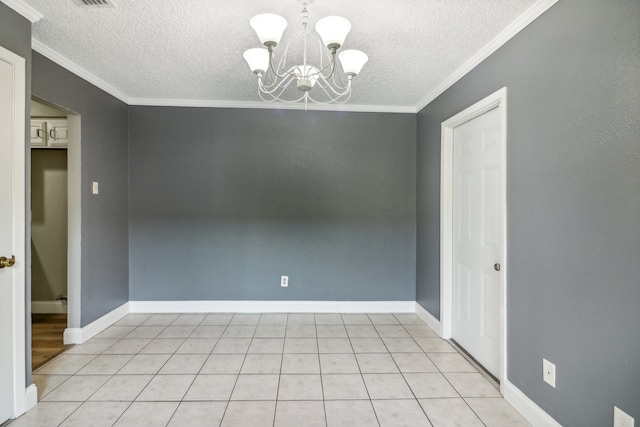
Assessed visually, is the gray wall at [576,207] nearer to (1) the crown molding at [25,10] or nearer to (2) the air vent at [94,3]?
(2) the air vent at [94,3]

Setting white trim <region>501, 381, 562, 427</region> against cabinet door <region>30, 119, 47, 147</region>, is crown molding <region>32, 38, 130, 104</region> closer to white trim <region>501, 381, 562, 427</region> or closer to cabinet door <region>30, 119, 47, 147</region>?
cabinet door <region>30, 119, 47, 147</region>

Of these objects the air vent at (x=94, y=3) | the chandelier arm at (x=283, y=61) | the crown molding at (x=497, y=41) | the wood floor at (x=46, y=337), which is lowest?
the wood floor at (x=46, y=337)

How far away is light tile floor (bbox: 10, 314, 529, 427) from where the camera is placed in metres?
1.86

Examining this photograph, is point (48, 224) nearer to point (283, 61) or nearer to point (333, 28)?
point (283, 61)

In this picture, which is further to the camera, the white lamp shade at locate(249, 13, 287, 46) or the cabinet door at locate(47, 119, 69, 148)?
the cabinet door at locate(47, 119, 69, 148)

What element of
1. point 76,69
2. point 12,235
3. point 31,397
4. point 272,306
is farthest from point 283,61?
point 31,397

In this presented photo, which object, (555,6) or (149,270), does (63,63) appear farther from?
(555,6)

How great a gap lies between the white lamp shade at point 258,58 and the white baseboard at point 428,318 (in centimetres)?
278

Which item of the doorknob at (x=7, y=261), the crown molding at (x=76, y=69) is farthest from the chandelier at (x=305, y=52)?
the doorknob at (x=7, y=261)

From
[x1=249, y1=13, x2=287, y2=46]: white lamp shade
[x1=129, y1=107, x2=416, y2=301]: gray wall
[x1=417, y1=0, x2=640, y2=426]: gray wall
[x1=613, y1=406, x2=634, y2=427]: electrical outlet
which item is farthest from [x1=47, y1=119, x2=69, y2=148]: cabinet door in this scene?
[x1=613, y1=406, x2=634, y2=427]: electrical outlet

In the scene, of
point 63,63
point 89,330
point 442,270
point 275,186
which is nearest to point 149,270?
point 89,330

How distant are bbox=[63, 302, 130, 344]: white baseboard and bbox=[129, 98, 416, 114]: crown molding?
90.6 inches

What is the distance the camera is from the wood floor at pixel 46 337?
258 cm

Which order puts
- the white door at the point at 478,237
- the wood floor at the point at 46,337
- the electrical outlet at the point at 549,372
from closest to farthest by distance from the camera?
the electrical outlet at the point at 549,372
the white door at the point at 478,237
the wood floor at the point at 46,337
